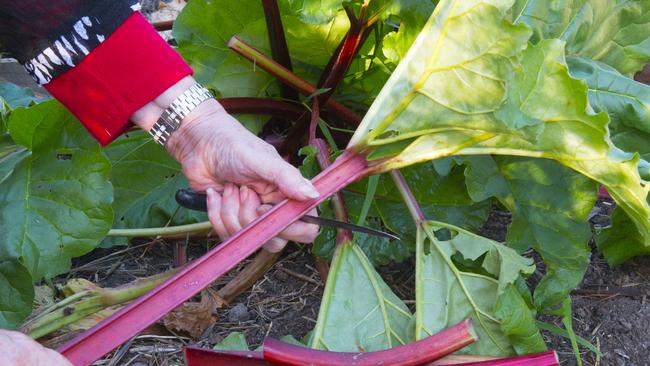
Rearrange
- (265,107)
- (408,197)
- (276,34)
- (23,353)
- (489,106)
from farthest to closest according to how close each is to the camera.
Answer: (265,107), (276,34), (408,197), (489,106), (23,353)

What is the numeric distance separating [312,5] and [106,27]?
46 centimetres

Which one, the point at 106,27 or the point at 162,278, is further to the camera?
the point at 162,278

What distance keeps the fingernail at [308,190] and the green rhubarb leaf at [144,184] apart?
0.73 m

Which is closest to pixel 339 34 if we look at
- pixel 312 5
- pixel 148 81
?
pixel 312 5

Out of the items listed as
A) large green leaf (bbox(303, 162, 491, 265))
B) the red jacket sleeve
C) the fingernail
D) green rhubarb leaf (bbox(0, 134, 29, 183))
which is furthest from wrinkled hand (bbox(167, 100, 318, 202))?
green rhubarb leaf (bbox(0, 134, 29, 183))

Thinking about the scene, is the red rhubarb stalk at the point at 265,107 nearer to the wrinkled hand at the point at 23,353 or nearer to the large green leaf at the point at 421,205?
the large green leaf at the point at 421,205

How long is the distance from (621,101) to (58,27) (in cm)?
123

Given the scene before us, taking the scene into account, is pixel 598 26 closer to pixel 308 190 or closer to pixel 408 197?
pixel 408 197

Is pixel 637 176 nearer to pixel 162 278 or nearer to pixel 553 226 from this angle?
pixel 553 226

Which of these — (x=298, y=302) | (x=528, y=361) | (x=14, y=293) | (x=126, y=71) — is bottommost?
(x=298, y=302)

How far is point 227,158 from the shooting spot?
5.31 ft

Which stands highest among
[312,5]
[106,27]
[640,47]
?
[106,27]

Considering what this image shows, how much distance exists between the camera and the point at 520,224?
1824 mm

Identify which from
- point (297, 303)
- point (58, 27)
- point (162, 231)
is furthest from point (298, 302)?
point (58, 27)
